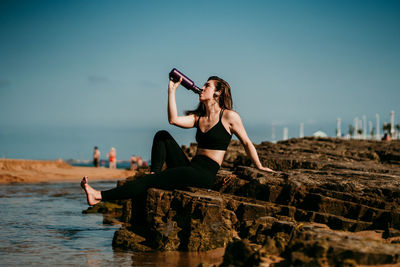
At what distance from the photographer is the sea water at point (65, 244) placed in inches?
196

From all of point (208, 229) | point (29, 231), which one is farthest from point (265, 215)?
point (29, 231)

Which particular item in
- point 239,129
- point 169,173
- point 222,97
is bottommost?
point 169,173

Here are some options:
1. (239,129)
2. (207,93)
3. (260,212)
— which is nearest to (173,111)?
(207,93)

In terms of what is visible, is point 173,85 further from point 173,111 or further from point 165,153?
point 165,153

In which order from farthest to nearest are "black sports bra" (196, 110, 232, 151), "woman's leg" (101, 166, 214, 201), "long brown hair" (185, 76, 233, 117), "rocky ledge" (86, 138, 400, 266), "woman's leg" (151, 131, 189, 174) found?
"long brown hair" (185, 76, 233, 117), "woman's leg" (151, 131, 189, 174), "black sports bra" (196, 110, 232, 151), "woman's leg" (101, 166, 214, 201), "rocky ledge" (86, 138, 400, 266)

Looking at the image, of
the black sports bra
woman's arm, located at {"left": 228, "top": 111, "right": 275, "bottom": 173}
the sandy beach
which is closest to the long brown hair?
woman's arm, located at {"left": 228, "top": 111, "right": 275, "bottom": 173}

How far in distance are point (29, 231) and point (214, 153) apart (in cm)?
366

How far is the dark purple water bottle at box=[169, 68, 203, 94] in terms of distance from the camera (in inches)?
247

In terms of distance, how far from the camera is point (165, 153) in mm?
6406

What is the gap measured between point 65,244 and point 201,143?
2.50 metres

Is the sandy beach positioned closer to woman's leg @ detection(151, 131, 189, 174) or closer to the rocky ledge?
woman's leg @ detection(151, 131, 189, 174)

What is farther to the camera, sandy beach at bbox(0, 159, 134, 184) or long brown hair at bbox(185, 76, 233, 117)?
sandy beach at bbox(0, 159, 134, 184)

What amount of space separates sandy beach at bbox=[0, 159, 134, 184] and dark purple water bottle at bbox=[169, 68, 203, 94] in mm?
17565

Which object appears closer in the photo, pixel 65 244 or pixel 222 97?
pixel 65 244
